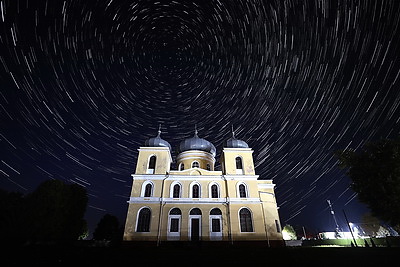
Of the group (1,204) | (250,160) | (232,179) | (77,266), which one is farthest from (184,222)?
(1,204)

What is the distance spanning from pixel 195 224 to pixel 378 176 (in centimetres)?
1862

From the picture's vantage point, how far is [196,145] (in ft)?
107

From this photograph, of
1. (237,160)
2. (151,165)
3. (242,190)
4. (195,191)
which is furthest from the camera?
(237,160)

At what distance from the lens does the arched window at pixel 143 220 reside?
2286 cm

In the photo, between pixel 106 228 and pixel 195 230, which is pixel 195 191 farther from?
pixel 106 228

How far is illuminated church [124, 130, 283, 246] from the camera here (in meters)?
23.0

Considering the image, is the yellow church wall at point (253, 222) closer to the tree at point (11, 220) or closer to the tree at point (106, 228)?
the tree at point (11, 220)

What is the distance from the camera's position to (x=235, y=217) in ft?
78.6

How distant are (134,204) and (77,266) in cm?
1547

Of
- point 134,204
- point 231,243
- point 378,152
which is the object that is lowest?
point 231,243

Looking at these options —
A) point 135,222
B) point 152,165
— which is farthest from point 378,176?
point 152,165

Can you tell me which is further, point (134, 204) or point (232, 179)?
point (232, 179)

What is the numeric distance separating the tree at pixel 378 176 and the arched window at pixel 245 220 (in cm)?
1182

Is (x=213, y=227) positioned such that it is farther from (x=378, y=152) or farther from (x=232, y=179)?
(x=378, y=152)
